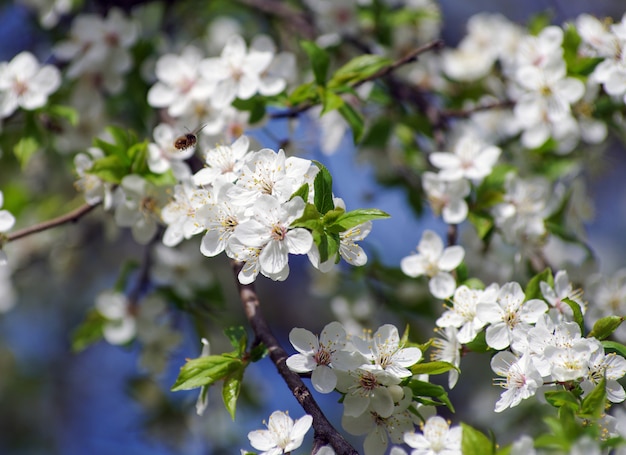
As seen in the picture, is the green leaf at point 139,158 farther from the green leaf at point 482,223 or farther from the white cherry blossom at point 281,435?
the green leaf at point 482,223

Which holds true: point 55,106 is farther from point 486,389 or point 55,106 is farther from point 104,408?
point 104,408

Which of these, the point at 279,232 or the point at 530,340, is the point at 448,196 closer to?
the point at 530,340

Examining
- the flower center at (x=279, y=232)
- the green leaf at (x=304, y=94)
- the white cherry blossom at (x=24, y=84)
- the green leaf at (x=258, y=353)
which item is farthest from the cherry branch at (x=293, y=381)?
the white cherry blossom at (x=24, y=84)

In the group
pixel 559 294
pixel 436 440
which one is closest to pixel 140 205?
pixel 436 440

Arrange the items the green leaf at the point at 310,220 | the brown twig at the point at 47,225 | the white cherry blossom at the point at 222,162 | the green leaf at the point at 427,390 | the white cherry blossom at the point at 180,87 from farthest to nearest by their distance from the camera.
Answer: the white cherry blossom at the point at 180,87 < the brown twig at the point at 47,225 < the white cherry blossom at the point at 222,162 < the green leaf at the point at 427,390 < the green leaf at the point at 310,220

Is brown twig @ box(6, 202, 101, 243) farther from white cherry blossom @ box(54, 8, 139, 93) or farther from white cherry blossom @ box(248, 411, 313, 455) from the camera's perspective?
white cherry blossom @ box(248, 411, 313, 455)

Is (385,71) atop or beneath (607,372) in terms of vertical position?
atop
